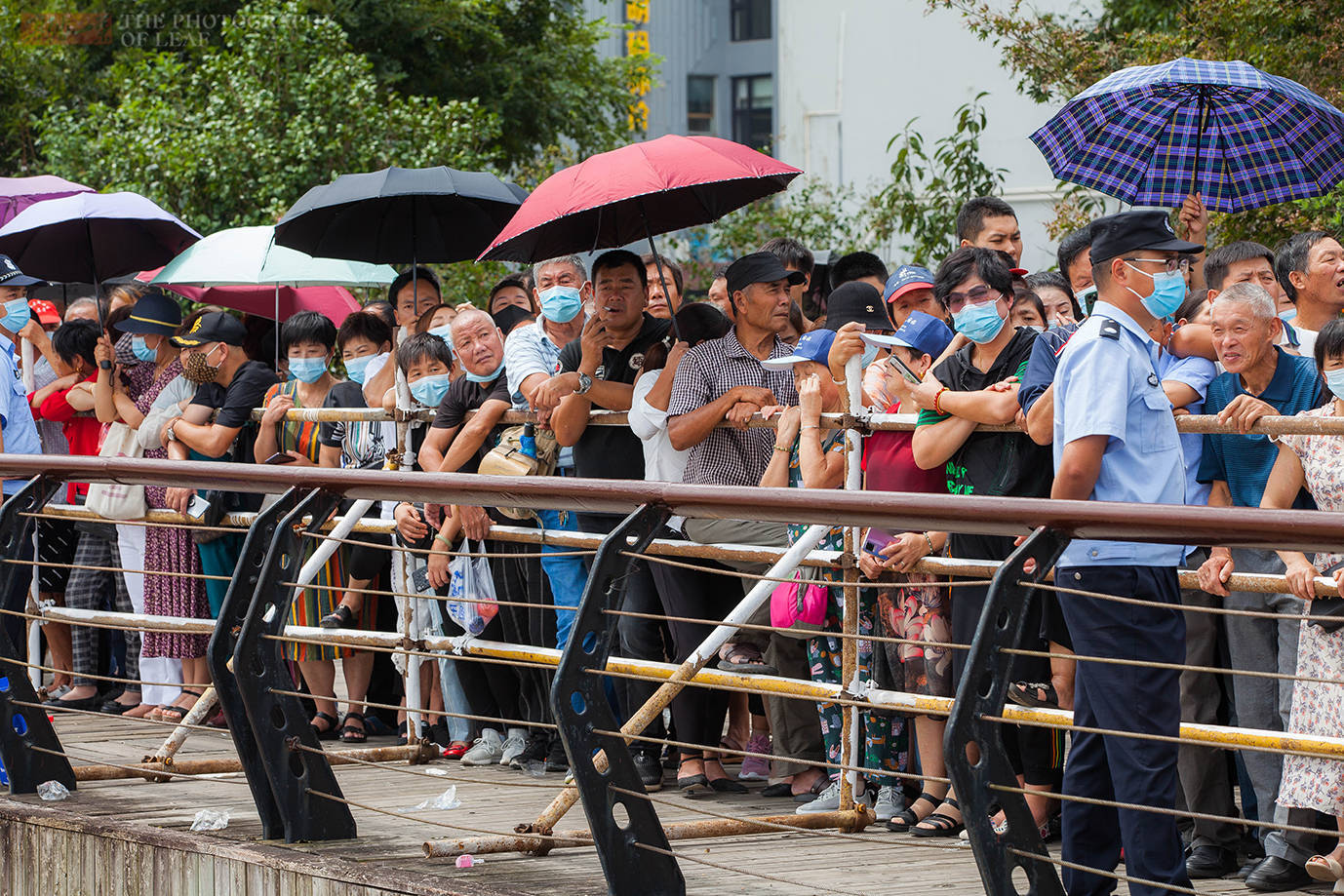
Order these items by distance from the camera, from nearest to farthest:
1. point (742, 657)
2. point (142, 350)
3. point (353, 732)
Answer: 1. point (742, 657)
2. point (353, 732)
3. point (142, 350)

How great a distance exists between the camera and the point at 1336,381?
4617 mm

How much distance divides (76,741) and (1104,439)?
16.4 feet

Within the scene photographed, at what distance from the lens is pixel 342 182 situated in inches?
304

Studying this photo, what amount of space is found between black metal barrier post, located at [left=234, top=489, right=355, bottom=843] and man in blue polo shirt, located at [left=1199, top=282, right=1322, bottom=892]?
2583 mm

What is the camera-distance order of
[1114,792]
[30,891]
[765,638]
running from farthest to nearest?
1. [765,638]
2. [30,891]
3. [1114,792]

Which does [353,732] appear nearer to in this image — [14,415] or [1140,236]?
[14,415]

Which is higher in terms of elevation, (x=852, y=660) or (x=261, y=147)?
(x=261, y=147)

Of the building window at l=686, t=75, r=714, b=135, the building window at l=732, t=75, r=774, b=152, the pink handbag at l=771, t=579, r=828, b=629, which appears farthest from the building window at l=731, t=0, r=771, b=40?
the pink handbag at l=771, t=579, r=828, b=629

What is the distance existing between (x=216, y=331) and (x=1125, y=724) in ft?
16.6

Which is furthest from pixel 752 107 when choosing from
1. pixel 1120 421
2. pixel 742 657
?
pixel 1120 421

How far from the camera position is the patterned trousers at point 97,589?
835 cm

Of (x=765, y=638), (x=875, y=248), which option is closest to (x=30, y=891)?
(x=765, y=638)

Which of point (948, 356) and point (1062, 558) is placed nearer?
point (1062, 558)

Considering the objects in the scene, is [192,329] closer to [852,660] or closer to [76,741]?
[76,741]
